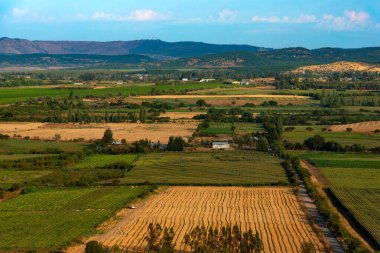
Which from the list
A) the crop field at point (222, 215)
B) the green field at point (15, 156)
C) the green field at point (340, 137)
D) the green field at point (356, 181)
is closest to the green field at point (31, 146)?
the green field at point (15, 156)

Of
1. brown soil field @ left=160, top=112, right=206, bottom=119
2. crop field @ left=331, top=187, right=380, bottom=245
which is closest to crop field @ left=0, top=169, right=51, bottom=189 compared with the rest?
crop field @ left=331, top=187, right=380, bottom=245

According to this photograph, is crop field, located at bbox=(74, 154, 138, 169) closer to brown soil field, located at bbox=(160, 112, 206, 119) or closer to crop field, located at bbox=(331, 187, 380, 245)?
crop field, located at bbox=(331, 187, 380, 245)

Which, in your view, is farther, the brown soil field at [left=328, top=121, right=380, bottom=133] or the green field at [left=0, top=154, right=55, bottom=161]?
the brown soil field at [left=328, top=121, right=380, bottom=133]

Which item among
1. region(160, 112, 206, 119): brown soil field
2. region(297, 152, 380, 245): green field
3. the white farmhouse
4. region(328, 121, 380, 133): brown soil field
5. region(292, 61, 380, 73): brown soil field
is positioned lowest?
region(292, 61, 380, 73): brown soil field

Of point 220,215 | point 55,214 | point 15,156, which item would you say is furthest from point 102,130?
point 220,215

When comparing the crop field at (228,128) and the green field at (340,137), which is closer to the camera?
the green field at (340,137)

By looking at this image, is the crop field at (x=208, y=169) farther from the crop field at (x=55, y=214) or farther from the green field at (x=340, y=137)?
the green field at (x=340, y=137)

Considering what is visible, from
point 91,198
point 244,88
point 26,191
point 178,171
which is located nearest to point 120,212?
point 91,198

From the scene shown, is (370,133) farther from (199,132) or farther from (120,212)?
(120,212)
